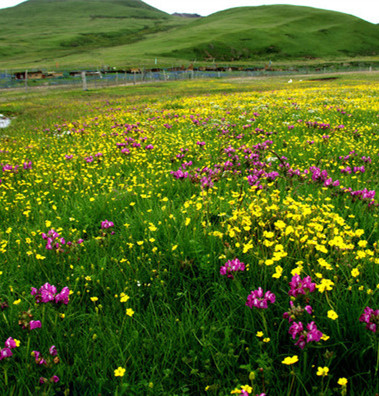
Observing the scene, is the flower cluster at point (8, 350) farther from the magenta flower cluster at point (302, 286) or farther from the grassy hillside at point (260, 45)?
the grassy hillside at point (260, 45)

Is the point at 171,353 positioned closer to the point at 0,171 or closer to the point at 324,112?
the point at 0,171

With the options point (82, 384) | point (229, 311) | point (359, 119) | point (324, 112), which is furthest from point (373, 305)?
point (324, 112)

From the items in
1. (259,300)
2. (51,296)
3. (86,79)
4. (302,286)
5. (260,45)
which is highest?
(260,45)

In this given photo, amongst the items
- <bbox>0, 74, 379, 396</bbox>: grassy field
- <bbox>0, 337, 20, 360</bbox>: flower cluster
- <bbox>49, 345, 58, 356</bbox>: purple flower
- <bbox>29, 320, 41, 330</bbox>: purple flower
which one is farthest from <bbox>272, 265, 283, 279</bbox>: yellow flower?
<bbox>0, 337, 20, 360</bbox>: flower cluster

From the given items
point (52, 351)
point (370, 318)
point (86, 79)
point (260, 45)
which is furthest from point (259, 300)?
point (260, 45)

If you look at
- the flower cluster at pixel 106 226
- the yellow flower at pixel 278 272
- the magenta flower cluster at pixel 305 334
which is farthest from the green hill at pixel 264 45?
→ the magenta flower cluster at pixel 305 334

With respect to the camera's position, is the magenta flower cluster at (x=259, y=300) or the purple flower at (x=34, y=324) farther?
the purple flower at (x=34, y=324)

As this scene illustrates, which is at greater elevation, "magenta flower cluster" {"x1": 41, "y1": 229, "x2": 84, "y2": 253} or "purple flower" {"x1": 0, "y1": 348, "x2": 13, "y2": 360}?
"magenta flower cluster" {"x1": 41, "y1": 229, "x2": 84, "y2": 253}

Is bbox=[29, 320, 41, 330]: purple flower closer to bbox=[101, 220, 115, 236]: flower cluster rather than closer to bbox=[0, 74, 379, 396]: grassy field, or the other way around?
bbox=[0, 74, 379, 396]: grassy field

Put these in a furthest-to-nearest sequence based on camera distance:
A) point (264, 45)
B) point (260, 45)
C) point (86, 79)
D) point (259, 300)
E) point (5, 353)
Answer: point (264, 45) < point (260, 45) < point (86, 79) < point (259, 300) < point (5, 353)

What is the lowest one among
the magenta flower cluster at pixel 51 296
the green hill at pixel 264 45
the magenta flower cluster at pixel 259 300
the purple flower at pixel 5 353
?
the purple flower at pixel 5 353

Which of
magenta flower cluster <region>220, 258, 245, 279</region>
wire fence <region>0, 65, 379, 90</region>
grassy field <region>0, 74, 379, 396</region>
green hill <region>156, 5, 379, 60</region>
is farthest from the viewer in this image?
green hill <region>156, 5, 379, 60</region>

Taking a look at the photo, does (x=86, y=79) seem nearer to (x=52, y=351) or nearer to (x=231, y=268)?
(x=231, y=268)

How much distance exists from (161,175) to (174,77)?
216 feet
